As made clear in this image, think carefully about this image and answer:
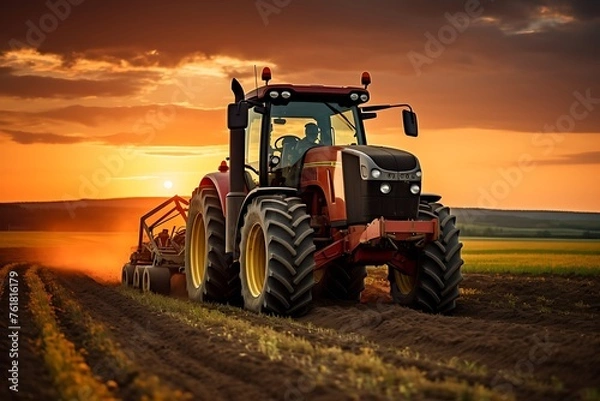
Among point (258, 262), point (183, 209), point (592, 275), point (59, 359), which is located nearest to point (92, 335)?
point (59, 359)

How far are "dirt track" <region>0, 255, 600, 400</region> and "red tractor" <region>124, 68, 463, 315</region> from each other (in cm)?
69

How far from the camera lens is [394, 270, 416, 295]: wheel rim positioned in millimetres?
14750

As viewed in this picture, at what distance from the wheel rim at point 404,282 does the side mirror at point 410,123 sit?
225cm

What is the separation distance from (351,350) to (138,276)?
11.3m

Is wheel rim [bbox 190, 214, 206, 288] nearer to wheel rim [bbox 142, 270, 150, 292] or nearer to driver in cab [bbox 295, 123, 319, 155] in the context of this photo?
wheel rim [bbox 142, 270, 150, 292]

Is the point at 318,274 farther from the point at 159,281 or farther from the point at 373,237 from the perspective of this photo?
the point at 159,281

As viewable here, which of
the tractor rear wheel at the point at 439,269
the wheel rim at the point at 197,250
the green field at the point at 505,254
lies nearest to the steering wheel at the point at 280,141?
the tractor rear wheel at the point at 439,269

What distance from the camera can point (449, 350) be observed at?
34.1 feet

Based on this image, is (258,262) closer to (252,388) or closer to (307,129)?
(307,129)

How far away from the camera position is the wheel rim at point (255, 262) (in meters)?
14.3

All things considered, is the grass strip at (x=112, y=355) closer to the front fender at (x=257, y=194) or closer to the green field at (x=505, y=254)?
the front fender at (x=257, y=194)

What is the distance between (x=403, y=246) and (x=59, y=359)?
604 cm

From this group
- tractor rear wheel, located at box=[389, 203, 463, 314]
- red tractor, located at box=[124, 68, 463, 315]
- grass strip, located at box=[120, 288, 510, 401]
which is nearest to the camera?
grass strip, located at box=[120, 288, 510, 401]

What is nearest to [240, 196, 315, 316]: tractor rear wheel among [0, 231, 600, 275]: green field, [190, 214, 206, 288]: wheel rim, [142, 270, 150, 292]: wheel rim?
[190, 214, 206, 288]: wheel rim
